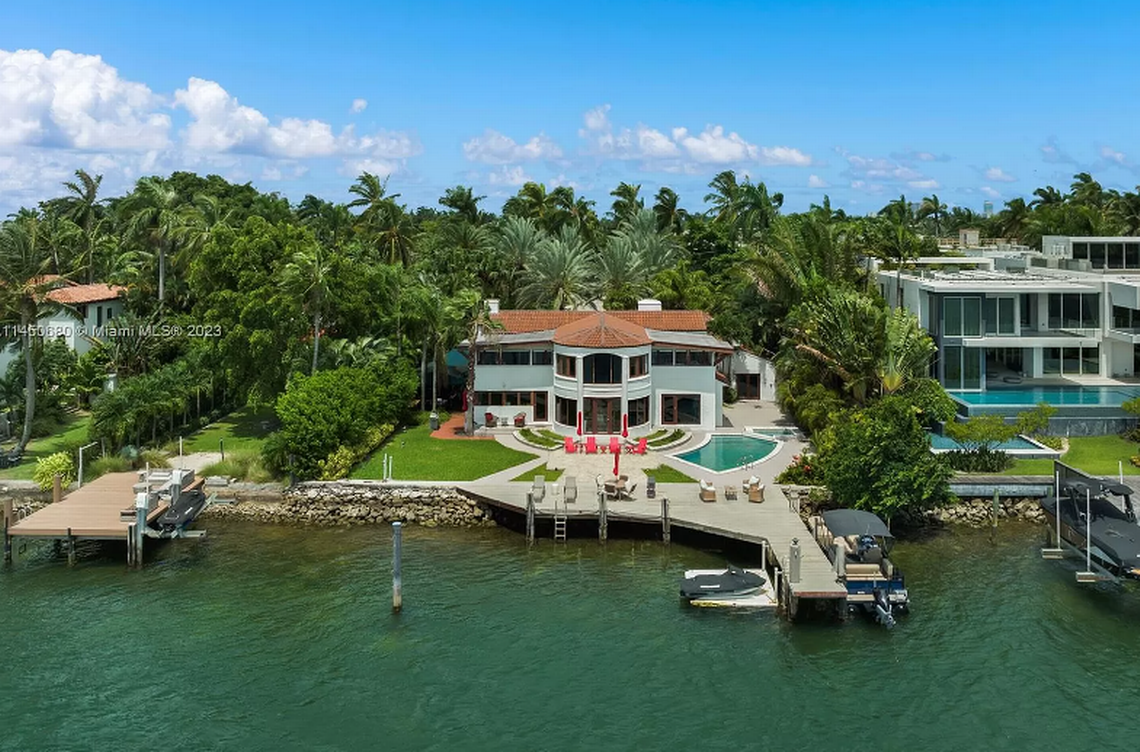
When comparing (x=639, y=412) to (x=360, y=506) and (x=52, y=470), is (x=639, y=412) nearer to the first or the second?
(x=360, y=506)

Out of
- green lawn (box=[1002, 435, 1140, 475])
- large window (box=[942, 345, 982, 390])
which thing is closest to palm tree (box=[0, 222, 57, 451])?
green lawn (box=[1002, 435, 1140, 475])

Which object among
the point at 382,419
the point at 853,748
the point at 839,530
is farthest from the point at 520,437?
the point at 853,748

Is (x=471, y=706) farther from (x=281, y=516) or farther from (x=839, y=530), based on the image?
(x=281, y=516)

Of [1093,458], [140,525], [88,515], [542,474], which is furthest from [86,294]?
[1093,458]

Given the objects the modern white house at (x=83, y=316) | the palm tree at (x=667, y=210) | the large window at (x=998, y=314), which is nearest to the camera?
the large window at (x=998, y=314)

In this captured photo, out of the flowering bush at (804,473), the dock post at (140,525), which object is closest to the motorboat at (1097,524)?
the flowering bush at (804,473)

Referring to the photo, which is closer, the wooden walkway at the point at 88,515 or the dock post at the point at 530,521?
the wooden walkway at the point at 88,515

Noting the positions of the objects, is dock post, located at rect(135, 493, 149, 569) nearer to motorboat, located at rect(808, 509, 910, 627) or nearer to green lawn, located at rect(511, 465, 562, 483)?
green lawn, located at rect(511, 465, 562, 483)

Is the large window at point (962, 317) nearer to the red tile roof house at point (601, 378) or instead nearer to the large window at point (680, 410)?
the red tile roof house at point (601, 378)
